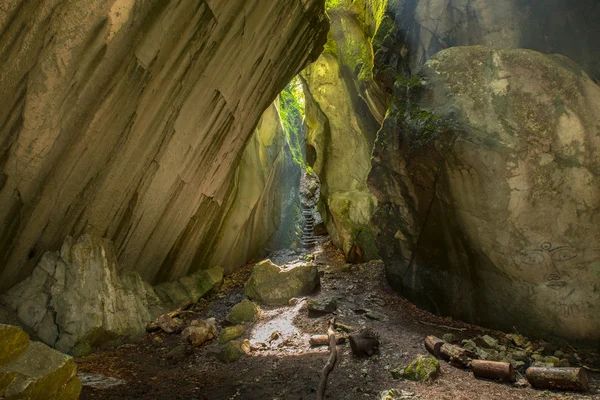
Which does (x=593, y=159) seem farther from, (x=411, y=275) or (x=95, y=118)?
(x=95, y=118)

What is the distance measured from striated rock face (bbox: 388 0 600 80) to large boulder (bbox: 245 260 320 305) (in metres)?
6.64

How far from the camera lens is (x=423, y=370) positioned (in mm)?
5730

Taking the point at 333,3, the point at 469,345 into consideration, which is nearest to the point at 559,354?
the point at 469,345

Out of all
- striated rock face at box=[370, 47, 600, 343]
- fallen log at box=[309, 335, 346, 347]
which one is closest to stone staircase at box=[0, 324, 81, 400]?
fallen log at box=[309, 335, 346, 347]

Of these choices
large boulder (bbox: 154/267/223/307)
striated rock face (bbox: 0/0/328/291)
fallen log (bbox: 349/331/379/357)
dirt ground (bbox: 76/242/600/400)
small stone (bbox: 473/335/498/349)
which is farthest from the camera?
large boulder (bbox: 154/267/223/307)

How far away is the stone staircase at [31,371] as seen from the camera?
342 centimetres

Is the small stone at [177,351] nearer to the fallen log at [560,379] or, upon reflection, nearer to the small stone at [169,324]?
the small stone at [169,324]

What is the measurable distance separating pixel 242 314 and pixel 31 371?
5.71 m

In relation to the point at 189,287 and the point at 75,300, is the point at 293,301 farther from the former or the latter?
the point at 75,300

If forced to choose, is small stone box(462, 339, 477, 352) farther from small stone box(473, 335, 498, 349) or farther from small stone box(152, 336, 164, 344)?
small stone box(152, 336, 164, 344)

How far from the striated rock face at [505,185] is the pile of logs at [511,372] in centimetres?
194

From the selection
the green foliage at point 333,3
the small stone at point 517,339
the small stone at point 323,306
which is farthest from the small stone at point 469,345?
the green foliage at point 333,3

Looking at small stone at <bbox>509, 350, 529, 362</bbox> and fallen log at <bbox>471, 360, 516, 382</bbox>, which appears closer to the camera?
fallen log at <bbox>471, 360, 516, 382</bbox>

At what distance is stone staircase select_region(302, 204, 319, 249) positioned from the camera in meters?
20.9
